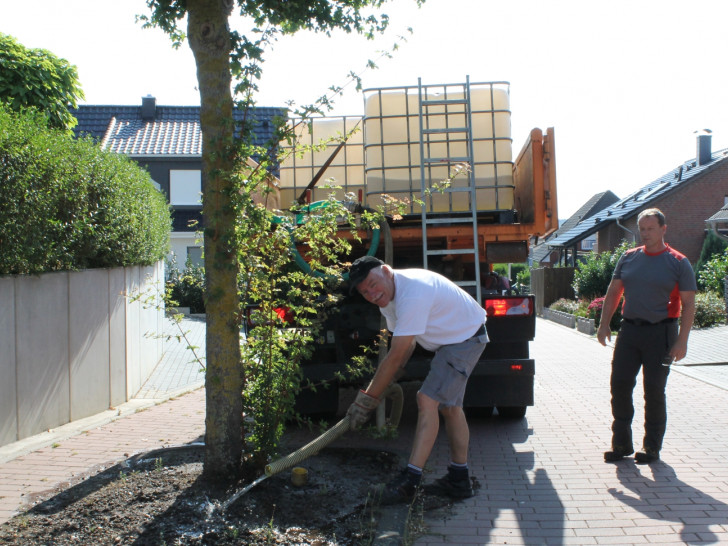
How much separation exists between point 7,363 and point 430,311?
11.7 ft

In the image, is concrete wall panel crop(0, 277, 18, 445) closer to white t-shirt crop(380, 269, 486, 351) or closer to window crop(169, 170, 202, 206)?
white t-shirt crop(380, 269, 486, 351)

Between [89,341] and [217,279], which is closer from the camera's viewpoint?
[217,279]

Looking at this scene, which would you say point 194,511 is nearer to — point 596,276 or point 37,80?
point 37,80

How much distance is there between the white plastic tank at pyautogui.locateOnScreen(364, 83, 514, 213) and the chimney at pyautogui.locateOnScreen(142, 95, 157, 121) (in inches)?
958

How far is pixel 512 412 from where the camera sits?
22.6 ft

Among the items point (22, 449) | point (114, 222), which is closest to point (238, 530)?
point (22, 449)

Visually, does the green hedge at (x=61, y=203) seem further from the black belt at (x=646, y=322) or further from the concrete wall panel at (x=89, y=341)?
the black belt at (x=646, y=322)

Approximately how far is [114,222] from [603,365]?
25.3ft

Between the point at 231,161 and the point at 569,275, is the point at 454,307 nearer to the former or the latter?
the point at 231,161

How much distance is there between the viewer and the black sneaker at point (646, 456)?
5.24 meters

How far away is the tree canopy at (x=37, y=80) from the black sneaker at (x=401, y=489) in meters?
6.60

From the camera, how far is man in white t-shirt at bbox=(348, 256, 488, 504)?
434cm

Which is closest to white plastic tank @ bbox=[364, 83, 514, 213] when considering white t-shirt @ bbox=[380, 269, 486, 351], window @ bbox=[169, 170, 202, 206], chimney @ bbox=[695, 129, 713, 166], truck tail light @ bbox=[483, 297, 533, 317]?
truck tail light @ bbox=[483, 297, 533, 317]

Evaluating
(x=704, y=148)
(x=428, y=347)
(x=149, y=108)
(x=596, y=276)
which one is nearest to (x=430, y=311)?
(x=428, y=347)
